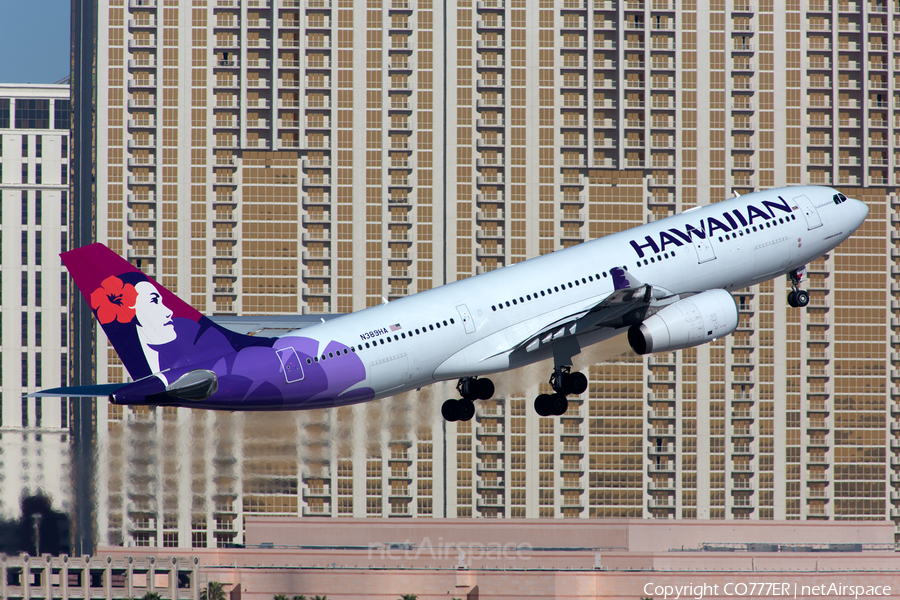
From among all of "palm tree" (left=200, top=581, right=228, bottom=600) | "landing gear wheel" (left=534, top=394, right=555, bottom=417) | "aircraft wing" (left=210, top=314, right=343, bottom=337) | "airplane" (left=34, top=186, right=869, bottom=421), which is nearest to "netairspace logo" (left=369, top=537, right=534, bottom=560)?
"palm tree" (left=200, top=581, right=228, bottom=600)

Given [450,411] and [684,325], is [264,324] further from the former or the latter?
[684,325]

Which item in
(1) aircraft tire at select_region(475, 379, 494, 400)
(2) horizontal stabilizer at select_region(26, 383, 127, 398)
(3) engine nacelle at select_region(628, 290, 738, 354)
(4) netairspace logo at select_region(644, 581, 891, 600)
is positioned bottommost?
(4) netairspace logo at select_region(644, 581, 891, 600)

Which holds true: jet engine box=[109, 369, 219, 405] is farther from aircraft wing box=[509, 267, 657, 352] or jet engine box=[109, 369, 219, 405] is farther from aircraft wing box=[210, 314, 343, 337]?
aircraft wing box=[509, 267, 657, 352]

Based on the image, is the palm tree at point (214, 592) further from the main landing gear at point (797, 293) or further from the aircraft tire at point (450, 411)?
the main landing gear at point (797, 293)

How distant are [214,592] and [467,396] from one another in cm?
7270

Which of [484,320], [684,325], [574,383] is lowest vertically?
[574,383]

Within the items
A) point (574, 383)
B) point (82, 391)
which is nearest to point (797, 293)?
point (574, 383)

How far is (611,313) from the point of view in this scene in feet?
192

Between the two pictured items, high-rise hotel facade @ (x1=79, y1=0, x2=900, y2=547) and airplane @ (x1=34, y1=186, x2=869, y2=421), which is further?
high-rise hotel facade @ (x1=79, y1=0, x2=900, y2=547)

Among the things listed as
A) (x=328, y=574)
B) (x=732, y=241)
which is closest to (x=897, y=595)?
(x=328, y=574)

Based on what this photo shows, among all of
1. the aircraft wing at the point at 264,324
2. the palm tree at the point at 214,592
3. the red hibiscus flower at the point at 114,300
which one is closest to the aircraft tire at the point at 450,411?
the aircraft wing at the point at 264,324

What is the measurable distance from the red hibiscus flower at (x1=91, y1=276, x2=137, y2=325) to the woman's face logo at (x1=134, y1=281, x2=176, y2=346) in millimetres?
277

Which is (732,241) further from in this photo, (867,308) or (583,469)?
(867,308)

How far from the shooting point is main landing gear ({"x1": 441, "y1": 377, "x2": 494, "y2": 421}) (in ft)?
203
